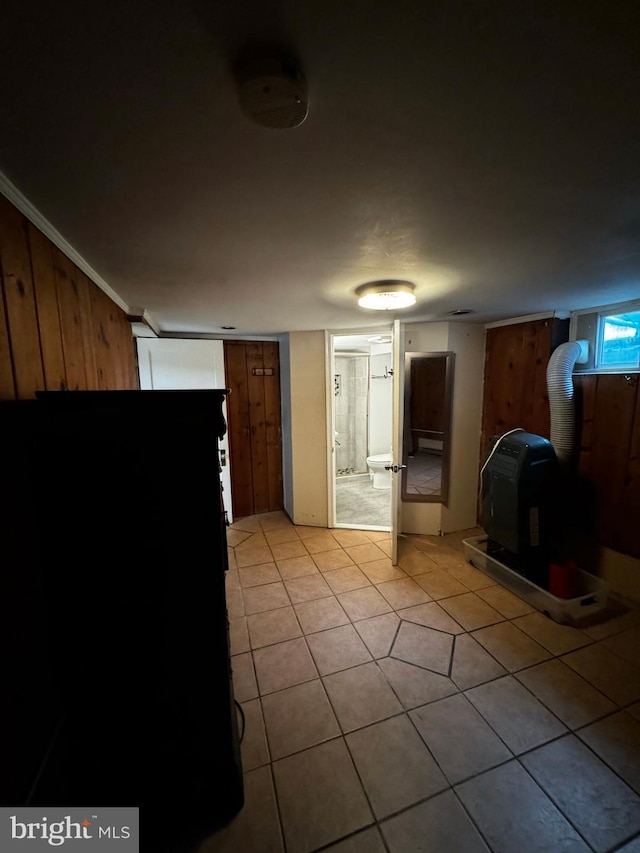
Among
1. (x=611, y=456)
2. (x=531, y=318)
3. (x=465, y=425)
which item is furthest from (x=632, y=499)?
(x=531, y=318)

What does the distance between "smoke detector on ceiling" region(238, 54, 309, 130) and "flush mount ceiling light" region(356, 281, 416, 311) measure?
47.0 inches

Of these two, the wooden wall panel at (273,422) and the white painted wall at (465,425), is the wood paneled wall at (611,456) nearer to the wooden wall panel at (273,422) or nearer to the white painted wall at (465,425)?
the white painted wall at (465,425)

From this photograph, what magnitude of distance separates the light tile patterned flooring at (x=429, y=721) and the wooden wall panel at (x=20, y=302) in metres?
1.69

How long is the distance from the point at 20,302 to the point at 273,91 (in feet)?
3.10

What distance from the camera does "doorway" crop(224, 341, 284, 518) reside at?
371cm

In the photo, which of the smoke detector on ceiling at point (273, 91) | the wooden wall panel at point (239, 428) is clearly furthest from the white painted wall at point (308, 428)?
the smoke detector on ceiling at point (273, 91)

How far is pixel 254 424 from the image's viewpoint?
3.85 m

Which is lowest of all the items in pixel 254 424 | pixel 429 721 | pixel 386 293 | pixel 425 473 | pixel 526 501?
pixel 429 721

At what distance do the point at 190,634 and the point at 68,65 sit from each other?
1.42m

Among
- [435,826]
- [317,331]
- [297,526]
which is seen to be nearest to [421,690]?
[435,826]

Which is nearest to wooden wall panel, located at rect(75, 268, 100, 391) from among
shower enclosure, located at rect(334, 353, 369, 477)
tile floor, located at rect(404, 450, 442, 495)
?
tile floor, located at rect(404, 450, 442, 495)

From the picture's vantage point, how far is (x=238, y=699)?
5.45 ft

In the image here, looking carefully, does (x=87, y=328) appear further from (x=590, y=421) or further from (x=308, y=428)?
(x=590, y=421)

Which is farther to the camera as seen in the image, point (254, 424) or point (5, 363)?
point (254, 424)
